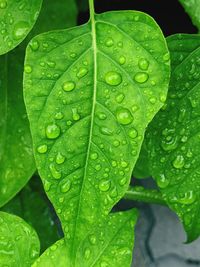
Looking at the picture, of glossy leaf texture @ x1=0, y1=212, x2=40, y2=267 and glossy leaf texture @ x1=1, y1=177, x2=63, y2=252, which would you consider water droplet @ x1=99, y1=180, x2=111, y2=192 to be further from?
glossy leaf texture @ x1=1, y1=177, x2=63, y2=252

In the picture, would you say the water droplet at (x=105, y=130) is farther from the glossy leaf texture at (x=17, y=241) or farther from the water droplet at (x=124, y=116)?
the glossy leaf texture at (x=17, y=241)

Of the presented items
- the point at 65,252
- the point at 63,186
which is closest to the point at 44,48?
the point at 63,186

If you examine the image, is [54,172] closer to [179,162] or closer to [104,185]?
[104,185]

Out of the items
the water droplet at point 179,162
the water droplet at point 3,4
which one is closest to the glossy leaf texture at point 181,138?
the water droplet at point 179,162

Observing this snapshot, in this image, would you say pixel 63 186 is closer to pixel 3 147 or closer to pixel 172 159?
pixel 172 159

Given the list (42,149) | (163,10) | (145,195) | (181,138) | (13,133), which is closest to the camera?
(42,149)

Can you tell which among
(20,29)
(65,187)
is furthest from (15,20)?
(65,187)
